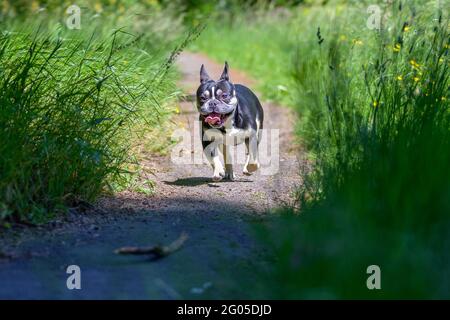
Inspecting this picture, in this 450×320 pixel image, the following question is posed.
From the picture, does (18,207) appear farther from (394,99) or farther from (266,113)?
(266,113)

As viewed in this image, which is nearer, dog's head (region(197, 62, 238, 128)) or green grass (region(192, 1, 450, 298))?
green grass (region(192, 1, 450, 298))

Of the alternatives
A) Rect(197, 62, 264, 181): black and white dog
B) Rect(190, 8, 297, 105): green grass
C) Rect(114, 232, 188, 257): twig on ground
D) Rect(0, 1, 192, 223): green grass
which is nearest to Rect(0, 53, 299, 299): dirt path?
Rect(114, 232, 188, 257): twig on ground

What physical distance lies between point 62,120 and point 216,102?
1.57m

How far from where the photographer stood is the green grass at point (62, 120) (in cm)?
521

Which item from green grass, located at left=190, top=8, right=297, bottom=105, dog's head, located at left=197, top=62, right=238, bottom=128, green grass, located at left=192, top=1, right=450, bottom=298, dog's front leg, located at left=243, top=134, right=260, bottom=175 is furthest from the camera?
green grass, located at left=190, top=8, right=297, bottom=105

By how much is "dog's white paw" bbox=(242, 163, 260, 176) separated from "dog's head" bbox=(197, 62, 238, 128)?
0.56 meters

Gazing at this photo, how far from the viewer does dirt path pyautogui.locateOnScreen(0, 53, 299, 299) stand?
4238mm

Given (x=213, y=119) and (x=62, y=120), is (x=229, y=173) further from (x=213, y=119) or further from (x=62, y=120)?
(x=62, y=120)

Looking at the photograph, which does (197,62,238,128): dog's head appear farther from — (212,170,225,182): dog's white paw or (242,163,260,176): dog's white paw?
(242,163,260,176): dog's white paw

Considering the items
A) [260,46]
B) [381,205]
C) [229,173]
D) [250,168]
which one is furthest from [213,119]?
[260,46]

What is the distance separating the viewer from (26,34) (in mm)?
6391

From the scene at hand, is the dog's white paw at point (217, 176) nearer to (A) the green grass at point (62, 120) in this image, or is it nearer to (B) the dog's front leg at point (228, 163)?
(B) the dog's front leg at point (228, 163)

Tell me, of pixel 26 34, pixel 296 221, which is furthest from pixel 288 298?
pixel 26 34
